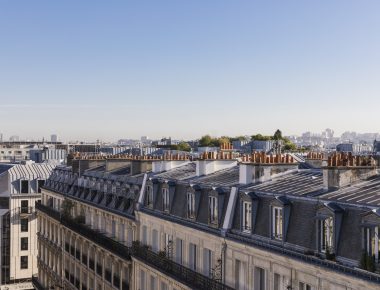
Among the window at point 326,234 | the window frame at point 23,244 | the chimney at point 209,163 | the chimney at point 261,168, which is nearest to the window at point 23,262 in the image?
the window frame at point 23,244

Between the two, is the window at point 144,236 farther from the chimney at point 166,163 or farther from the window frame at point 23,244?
the window frame at point 23,244

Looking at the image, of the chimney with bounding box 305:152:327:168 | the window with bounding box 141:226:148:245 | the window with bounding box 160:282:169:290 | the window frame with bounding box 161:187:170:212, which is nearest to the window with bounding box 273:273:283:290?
the window with bounding box 160:282:169:290

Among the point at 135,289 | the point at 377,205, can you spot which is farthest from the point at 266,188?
the point at 135,289

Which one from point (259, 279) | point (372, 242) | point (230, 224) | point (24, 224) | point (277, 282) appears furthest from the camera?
point (24, 224)

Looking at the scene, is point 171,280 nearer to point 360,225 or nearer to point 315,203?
point 315,203

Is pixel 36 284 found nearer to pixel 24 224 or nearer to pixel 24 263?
pixel 24 263

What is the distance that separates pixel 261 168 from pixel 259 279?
4634 millimetres

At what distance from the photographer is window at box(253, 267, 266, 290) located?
19.6 metres

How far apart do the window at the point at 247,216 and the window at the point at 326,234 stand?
423cm

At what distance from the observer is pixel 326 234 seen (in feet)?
54.2

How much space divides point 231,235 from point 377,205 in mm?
7474

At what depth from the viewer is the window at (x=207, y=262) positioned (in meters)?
23.2

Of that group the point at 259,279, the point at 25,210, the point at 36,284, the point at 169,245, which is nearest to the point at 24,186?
the point at 25,210

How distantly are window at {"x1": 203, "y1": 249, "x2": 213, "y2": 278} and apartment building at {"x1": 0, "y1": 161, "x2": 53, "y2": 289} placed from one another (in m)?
40.9
